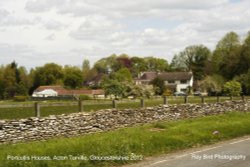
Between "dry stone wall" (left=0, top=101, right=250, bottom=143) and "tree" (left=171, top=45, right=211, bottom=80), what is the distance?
111 metres

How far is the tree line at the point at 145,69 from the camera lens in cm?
8894

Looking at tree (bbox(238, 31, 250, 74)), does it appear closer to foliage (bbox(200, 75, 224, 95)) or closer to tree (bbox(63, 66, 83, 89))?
foliage (bbox(200, 75, 224, 95))

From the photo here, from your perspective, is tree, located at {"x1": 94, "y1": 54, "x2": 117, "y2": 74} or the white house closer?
the white house

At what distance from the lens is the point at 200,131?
20.1 meters

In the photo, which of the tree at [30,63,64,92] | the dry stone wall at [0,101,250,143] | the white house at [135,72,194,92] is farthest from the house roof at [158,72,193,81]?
the dry stone wall at [0,101,250,143]

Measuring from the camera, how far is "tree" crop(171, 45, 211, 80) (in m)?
142

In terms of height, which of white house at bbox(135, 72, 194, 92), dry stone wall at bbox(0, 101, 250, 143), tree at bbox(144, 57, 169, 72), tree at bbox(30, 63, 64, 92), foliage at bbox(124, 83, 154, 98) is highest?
tree at bbox(144, 57, 169, 72)

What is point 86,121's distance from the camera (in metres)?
19.8

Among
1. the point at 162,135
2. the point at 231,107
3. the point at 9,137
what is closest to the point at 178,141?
the point at 162,135

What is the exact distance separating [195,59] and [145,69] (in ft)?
Answer: 91.9

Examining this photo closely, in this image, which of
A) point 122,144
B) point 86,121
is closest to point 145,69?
point 86,121

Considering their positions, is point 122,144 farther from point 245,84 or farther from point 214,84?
point 214,84

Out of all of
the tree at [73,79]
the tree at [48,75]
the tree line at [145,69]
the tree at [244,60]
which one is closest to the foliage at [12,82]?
the tree line at [145,69]

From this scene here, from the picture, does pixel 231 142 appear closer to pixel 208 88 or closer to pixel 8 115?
pixel 8 115
